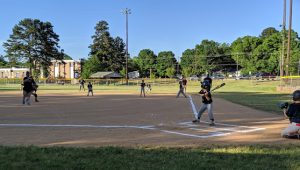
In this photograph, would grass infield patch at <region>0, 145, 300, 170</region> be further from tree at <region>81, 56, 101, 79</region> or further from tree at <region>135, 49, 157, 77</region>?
tree at <region>135, 49, 157, 77</region>

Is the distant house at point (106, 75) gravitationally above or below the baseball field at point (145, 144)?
Result: above

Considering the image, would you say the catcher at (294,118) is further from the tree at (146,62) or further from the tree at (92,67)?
the tree at (146,62)

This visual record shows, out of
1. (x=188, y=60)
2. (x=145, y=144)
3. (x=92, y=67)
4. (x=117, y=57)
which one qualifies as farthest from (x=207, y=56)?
(x=145, y=144)

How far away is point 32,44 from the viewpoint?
97.9 meters

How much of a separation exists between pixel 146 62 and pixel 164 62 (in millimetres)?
6847

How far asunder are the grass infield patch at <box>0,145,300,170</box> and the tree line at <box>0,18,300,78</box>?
7203cm

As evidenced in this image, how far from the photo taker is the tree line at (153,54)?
3834 inches

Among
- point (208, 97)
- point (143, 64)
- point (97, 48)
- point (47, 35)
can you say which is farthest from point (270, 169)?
point (143, 64)

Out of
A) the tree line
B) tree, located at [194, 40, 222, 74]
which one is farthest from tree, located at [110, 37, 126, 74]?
tree, located at [194, 40, 222, 74]

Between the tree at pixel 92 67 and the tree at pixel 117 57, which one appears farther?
the tree at pixel 117 57

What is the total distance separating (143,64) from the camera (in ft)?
441

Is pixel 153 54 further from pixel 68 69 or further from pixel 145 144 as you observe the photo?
pixel 145 144

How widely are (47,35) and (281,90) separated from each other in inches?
2921

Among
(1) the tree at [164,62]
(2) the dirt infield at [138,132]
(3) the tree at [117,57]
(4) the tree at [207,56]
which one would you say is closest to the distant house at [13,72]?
(3) the tree at [117,57]
